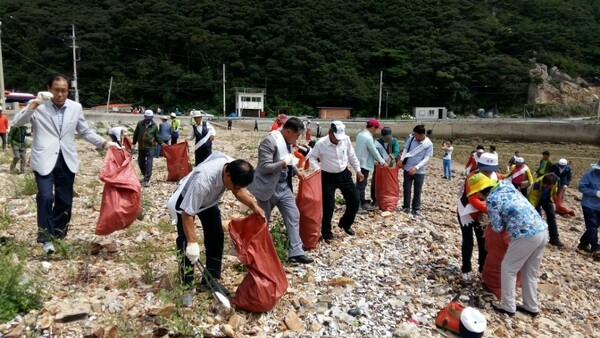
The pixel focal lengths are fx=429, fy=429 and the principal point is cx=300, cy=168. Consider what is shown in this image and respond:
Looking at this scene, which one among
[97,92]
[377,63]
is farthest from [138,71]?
[377,63]

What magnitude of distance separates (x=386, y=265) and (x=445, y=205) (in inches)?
201

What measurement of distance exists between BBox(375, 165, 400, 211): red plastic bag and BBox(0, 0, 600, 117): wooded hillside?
48065 millimetres

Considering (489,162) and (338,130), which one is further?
(338,130)

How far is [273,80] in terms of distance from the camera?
58938mm

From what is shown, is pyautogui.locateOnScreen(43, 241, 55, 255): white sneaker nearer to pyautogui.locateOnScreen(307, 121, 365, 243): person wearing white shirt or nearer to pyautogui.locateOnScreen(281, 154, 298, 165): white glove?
pyautogui.locateOnScreen(281, 154, 298, 165): white glove

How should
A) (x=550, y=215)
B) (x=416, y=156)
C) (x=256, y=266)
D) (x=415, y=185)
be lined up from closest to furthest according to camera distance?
(x=256, y=266)
(x=416, y=156)
(x=550, y=215)
(x=415, y=185)

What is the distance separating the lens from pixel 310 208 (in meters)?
5.00

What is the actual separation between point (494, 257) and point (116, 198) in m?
3.82

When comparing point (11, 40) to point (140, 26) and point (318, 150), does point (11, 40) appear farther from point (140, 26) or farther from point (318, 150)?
point (318, 150)

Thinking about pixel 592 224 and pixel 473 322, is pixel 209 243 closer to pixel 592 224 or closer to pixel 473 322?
pixel 473 322

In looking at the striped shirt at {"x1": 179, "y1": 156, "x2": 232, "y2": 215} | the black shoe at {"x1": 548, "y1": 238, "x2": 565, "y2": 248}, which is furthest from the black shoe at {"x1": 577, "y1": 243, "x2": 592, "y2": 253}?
the striped shirt at {"x1": 179, "y1": 156, "x2": 232, "y2": 215}

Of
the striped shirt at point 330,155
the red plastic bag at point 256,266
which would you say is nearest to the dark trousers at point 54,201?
the red plastic bag at point 256,266

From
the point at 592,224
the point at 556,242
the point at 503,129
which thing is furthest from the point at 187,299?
the point at 503,129

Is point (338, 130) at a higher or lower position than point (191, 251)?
higher
